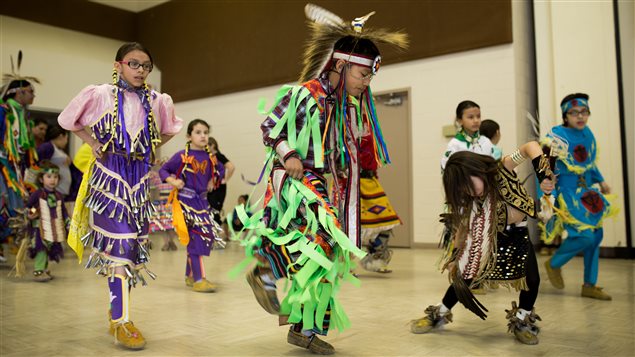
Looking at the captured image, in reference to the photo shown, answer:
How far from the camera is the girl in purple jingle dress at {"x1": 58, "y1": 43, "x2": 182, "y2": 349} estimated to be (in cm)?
254

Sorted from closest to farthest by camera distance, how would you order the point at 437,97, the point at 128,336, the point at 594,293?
1. the point at 128,336
2. the point at 594,293
3. the point at 437,97

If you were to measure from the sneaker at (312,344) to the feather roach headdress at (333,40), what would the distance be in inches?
43.4

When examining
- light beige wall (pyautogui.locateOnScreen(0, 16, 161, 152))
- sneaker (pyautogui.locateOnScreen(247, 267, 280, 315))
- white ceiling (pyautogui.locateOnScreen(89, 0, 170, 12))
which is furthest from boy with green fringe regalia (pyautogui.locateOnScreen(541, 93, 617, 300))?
white ceiling (pyautogui.locateOnScreen(89, 0, 170, 12))

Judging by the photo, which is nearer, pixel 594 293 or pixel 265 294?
pixel 265 294

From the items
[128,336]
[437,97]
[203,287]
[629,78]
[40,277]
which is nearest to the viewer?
[128,336]

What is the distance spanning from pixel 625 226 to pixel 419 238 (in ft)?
7.74

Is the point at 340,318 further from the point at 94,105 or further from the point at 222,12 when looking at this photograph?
the point at 222,12

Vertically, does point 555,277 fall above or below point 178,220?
below

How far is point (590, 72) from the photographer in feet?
20.1

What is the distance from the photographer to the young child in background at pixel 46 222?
4602 mm

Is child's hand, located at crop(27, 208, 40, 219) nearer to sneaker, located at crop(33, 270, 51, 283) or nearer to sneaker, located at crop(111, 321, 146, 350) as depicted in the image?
sneaker, located at crop(33, 270, 51, 283)

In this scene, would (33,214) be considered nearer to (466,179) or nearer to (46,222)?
(46,222)

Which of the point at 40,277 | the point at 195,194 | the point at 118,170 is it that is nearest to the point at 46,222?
the point at 40,277

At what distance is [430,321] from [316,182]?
0.97 meters
